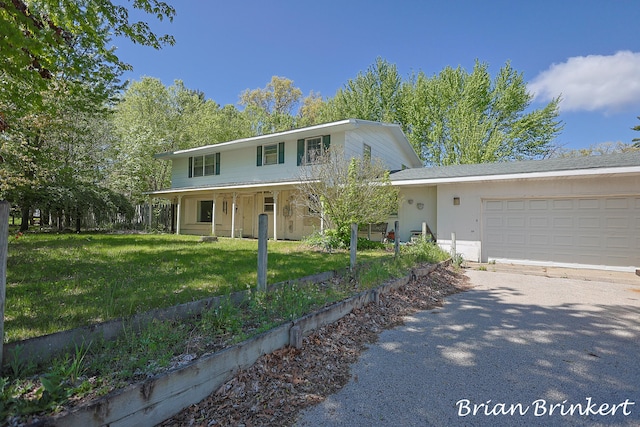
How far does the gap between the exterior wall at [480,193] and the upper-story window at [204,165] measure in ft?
39.8

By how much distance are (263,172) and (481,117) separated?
17028 mm

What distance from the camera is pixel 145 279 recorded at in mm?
5109

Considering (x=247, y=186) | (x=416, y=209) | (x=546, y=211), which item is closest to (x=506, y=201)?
(x=546, y=211)

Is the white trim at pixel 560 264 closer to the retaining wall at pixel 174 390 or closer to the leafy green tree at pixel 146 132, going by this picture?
the retaining wall at pixel 174 390

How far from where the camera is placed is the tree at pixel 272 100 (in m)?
30.2

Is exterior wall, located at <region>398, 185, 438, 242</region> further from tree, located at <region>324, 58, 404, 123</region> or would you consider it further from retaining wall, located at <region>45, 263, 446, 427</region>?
tree, located at <region>324, 58, 404, 123</region>

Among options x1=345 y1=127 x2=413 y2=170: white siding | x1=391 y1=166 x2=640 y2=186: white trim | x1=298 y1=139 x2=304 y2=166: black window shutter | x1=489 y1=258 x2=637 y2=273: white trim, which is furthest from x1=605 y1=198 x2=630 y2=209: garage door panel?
x1=298 y1=139 x2=304 y2=166: black window shutter

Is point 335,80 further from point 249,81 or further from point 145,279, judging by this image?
point 145,279

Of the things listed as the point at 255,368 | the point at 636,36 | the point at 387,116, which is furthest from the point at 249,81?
the point at 255,368

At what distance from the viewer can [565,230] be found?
8859 mm

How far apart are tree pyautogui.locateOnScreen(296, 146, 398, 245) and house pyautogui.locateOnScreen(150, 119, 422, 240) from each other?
1.85m

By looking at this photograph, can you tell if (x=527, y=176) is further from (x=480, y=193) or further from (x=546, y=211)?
(x=480, y=193)

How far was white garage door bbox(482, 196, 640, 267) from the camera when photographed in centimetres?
816

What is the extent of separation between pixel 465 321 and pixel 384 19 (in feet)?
47.2
